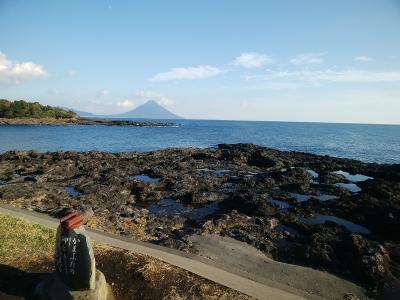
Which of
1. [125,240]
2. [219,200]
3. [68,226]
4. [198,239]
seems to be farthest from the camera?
[219,200]

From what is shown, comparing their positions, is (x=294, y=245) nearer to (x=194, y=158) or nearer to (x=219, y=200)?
(x=219, y=200)

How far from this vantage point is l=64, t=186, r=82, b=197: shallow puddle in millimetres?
26122

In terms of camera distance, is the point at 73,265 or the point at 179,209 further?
the point at 179,209

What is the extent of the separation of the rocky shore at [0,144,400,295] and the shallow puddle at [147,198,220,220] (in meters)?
0.06

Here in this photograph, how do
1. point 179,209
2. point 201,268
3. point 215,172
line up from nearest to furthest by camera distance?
Answer: point 201,268, point 179,209, point 215,172

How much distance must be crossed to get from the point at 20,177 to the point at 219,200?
57.8 ft

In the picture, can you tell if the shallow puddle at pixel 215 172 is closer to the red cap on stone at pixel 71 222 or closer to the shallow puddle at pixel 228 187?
the shallow puddle at pixel 228 187

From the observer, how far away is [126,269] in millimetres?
10758

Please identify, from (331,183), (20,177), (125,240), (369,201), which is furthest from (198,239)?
(20,177)

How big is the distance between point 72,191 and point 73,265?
20071 millimetres

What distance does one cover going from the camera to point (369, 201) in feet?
80.5

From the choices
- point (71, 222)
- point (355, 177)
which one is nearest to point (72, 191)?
point (71, 222)

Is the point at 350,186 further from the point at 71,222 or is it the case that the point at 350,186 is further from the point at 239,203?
the point at 71,222

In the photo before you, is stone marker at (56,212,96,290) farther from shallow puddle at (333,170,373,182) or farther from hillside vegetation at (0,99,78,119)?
hillside vegetation at (0,99,78,119)
